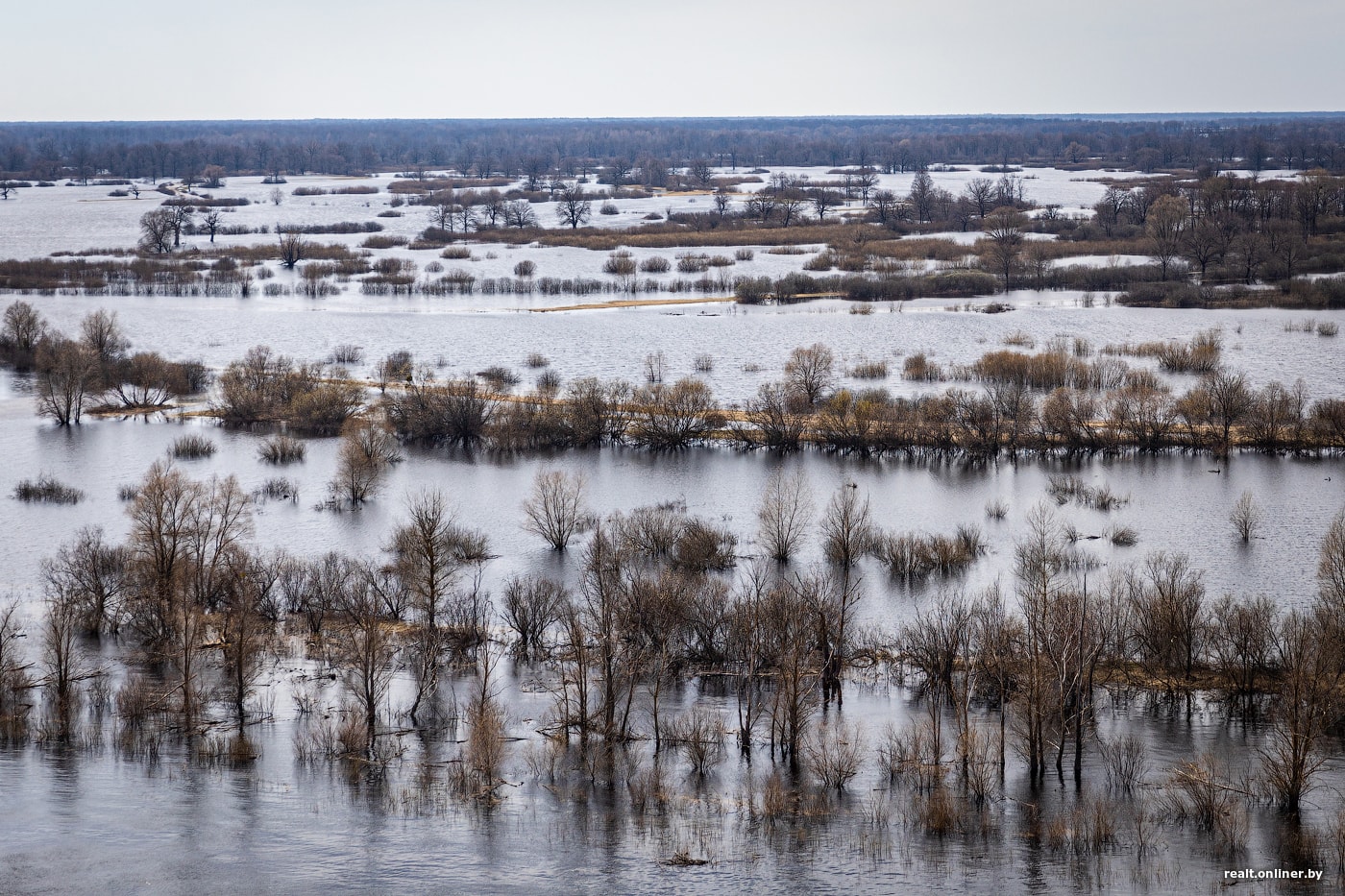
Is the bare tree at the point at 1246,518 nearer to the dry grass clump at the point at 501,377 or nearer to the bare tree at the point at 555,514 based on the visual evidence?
the bare tree at the point at 555,514

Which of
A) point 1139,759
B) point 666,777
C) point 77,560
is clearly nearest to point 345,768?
point 666,777

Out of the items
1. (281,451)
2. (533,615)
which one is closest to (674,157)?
(281,451)

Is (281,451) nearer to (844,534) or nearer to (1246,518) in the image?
(844,534)

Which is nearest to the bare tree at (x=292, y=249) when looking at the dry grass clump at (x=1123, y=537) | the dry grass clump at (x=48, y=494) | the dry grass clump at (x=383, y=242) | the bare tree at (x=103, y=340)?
the dry grass clump at (x=383, y=242)

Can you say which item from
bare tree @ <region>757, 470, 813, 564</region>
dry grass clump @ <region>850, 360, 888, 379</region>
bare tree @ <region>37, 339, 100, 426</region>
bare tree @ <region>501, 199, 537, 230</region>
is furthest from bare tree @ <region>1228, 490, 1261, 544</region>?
bare tree @ <region>501, 199, 537, 230</region>

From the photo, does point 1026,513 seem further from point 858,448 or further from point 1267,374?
point 1267,374
